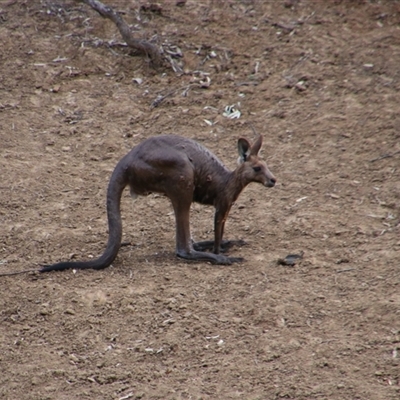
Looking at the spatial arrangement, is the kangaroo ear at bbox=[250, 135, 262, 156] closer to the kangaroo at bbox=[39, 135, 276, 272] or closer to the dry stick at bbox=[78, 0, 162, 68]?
the kangaroo at bbox=[39, 135, 276, 272]

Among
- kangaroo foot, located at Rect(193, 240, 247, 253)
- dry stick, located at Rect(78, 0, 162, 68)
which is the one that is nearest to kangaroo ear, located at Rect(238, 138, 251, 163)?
kangaroo foot, located at Rect(193, 240, 247, 253)

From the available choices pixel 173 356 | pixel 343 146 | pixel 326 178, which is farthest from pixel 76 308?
pixel 343 146

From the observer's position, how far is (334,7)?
10742mm

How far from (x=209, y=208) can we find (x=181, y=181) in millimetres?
1505

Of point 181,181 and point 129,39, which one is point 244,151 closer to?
point 181,181

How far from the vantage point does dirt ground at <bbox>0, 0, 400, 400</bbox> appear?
200 inches

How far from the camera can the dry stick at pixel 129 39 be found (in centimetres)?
999

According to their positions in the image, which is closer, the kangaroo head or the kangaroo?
the kangaroo

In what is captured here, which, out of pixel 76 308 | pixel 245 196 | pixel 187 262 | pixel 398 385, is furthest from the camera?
pixel 245 196

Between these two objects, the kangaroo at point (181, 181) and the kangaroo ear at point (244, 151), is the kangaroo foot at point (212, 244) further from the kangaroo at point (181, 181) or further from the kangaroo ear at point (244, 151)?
the kangaroo ear at point (244, 151)

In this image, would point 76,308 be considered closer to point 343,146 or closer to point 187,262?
point 187,262

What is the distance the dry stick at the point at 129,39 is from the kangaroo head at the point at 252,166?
383 cm

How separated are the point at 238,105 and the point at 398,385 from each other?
5178mm

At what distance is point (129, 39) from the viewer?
1000cm
